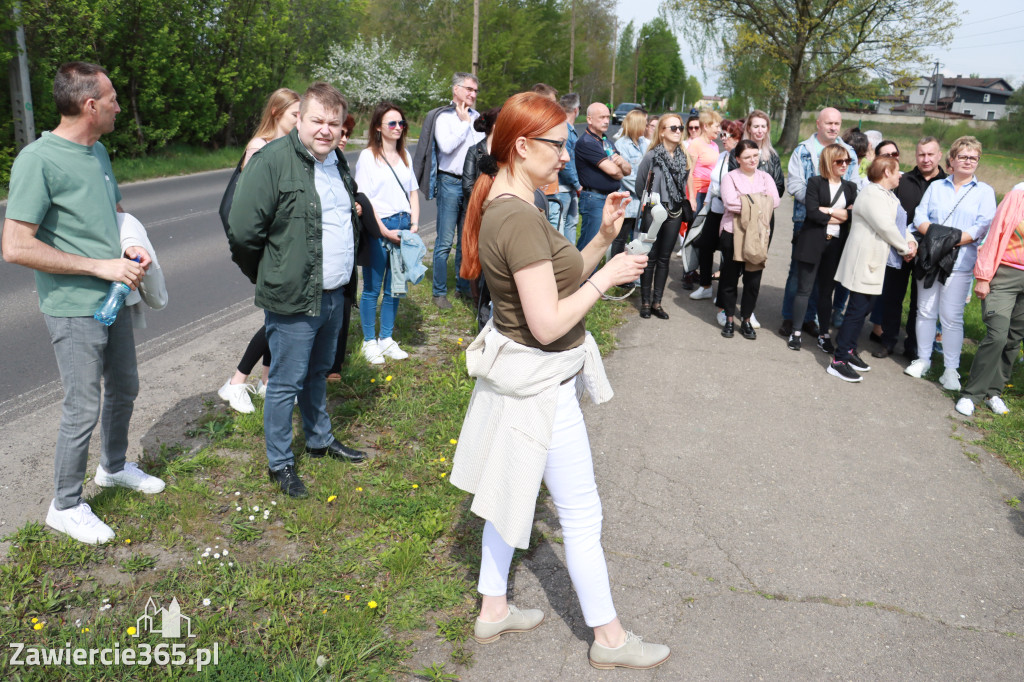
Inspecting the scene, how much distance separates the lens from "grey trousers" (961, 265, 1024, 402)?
5.80 metres

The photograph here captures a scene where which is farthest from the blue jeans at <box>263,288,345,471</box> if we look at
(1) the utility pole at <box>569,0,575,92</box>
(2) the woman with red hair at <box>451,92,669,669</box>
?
(1) the utility pole at <box>569,0,575,92</box>

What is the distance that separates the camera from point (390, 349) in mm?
6062

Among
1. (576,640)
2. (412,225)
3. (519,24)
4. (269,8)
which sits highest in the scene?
(519,24)

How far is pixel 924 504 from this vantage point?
4434 mm

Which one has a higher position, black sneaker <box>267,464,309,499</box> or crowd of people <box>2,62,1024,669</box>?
crowd of people <box>2,62,1024,669</box>

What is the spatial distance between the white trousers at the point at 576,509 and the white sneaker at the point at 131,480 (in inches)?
81.5

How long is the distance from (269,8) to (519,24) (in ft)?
93.6

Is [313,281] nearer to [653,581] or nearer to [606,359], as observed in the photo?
[653,581]

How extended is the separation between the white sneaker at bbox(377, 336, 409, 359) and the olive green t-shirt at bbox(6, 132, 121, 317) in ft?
8.73

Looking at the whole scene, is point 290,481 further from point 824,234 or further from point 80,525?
point 824,234

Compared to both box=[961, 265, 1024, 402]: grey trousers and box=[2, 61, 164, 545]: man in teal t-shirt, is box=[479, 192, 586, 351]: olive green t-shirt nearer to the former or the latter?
box=[2, 61, 164, 545]: man in teal t-shirt

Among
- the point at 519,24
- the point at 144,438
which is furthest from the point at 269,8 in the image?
the point at 519,24

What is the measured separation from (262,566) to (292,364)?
102 centimetres

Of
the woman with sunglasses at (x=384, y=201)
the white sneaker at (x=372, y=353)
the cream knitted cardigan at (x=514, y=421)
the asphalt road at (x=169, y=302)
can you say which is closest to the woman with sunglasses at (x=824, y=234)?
the woman with sunglasses at (x=384, y=201)
